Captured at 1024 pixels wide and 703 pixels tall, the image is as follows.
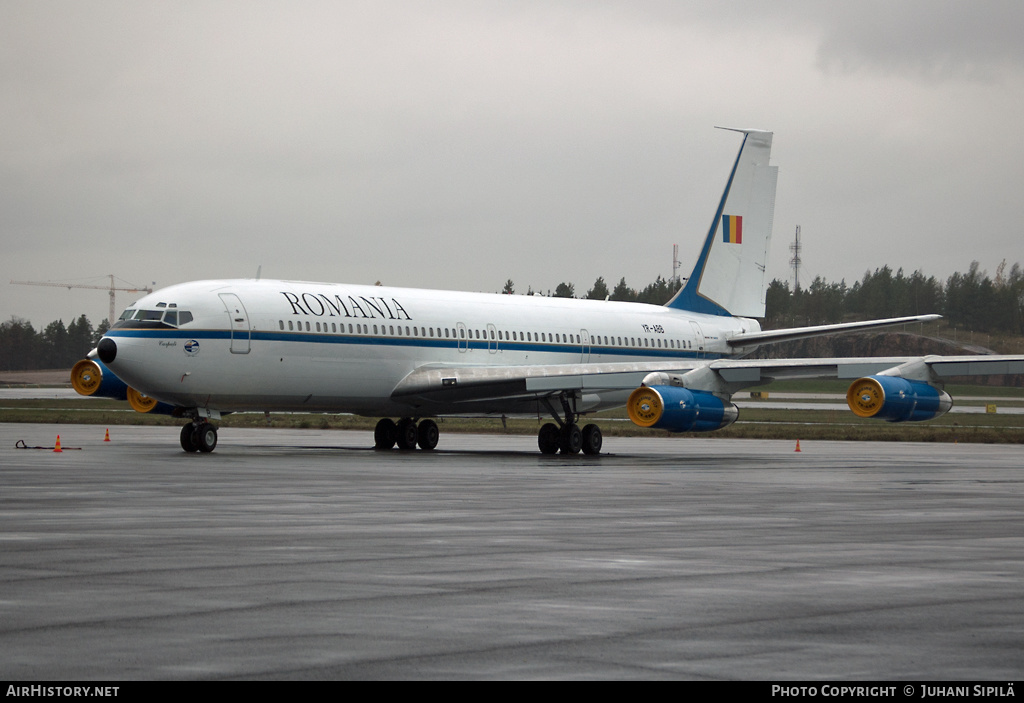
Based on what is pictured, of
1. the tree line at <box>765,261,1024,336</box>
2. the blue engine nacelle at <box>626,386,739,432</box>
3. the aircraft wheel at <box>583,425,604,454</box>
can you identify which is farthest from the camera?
the tree line at <box>765,261,1024,336</box>

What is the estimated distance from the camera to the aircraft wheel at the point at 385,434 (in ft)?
121

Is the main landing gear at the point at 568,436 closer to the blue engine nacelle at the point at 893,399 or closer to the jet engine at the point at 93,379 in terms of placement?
the blue engine nacelle at the point at 893,399

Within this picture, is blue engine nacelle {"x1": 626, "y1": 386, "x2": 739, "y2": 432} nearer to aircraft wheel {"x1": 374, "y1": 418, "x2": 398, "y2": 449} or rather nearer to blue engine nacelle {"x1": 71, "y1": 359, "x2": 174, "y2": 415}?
aircraft wheel {"x1": 374, "y1": 418, "x2": 398, "y2": 449}

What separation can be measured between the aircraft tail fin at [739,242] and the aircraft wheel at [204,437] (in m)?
18.3

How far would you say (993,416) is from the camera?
6812cm

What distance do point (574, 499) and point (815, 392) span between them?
317 ft

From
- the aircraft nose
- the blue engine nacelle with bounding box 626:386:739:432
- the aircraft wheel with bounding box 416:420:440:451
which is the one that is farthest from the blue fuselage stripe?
the blue engine nacelle with bounding box 626:386:739:432

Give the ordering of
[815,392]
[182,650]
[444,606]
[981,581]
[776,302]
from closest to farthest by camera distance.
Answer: [182,650] → [444,606] → [981,581] → [815,392] → [776,302]

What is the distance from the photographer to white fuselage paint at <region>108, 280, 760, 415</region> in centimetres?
2961

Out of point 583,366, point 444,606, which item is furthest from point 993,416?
point 444,606

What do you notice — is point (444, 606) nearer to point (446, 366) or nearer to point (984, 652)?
point (984, 652)

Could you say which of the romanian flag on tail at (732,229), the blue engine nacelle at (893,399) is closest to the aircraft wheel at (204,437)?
the blue engine nacelle at (893,399)

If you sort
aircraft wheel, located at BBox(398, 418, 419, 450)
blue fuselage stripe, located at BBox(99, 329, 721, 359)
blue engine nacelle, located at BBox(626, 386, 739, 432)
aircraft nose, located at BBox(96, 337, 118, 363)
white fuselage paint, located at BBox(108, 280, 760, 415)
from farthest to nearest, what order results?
aircraft wheel, located at BBox(398, 418, 419, 450), blue engine nacelle, located at BBox(626, 386, 739, 432), white fuselage paint, located at BBox(108, 280, 760, 415), blue fuselage stripe, located at BBox(99, 329, 721, 359), aircraft nose, located at BBox(96, 337, 118, 363)

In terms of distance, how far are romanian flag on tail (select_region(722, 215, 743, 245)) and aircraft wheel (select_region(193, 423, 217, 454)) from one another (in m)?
20.7
